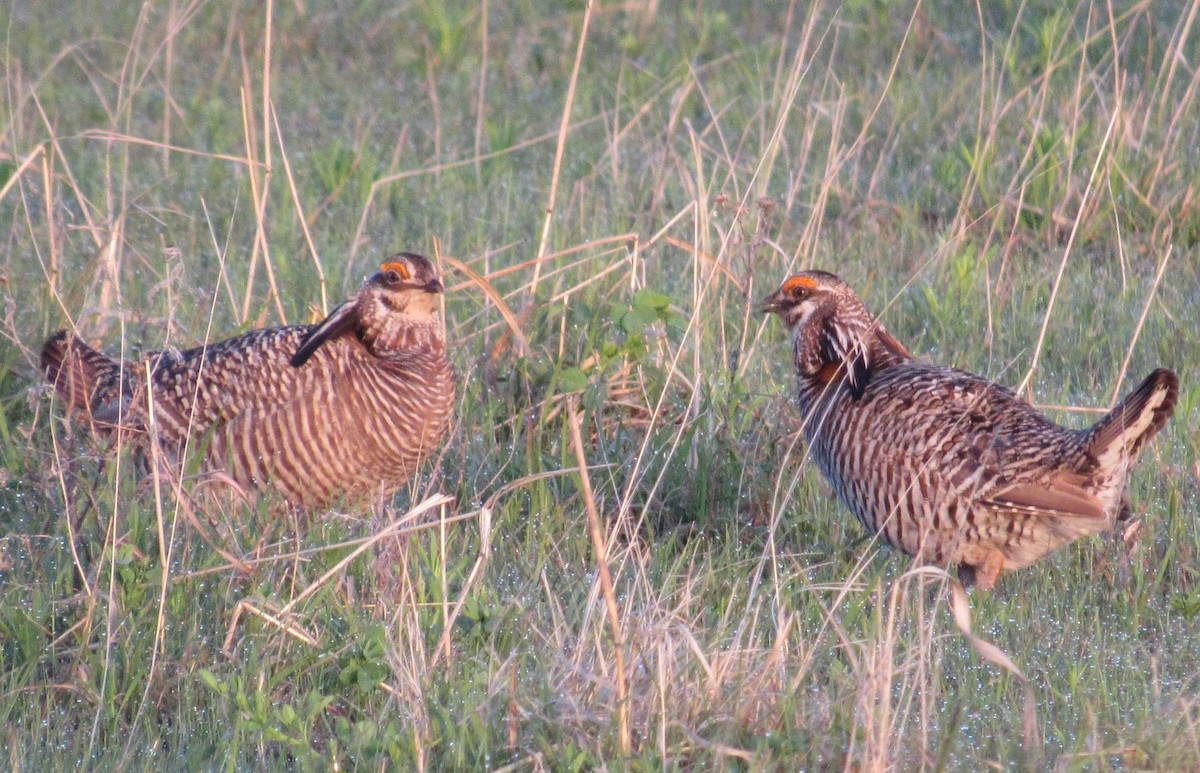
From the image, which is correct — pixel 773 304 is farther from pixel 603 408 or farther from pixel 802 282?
pixel 603 408

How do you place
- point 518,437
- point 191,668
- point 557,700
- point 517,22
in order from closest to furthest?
point 557,700, point 191,668, point 518,437, point 517,22

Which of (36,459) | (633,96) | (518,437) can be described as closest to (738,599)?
(518,437)

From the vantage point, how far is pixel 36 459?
4.82 meters

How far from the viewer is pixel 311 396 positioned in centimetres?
467

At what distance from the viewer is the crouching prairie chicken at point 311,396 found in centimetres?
463

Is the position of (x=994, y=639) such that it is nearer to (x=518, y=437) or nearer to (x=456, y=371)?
(x=518, y=437)

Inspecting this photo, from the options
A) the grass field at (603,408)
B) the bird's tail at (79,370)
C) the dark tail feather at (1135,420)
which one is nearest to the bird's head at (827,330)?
the grass field at (603,408)

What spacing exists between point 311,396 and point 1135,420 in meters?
2.39

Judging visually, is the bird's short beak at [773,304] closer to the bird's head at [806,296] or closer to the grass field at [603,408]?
the bird's head at [806,296]

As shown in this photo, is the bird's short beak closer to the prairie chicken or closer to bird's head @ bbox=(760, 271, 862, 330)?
bird's head @ bbox=(760, 271, 862, 330)

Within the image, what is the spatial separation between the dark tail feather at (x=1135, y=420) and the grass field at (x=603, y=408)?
1.34 feet

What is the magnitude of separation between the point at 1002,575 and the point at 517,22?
6.58 m

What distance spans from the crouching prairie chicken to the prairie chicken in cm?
128

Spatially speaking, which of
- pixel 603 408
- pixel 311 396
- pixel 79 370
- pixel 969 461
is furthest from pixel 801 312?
pixel 79 370
